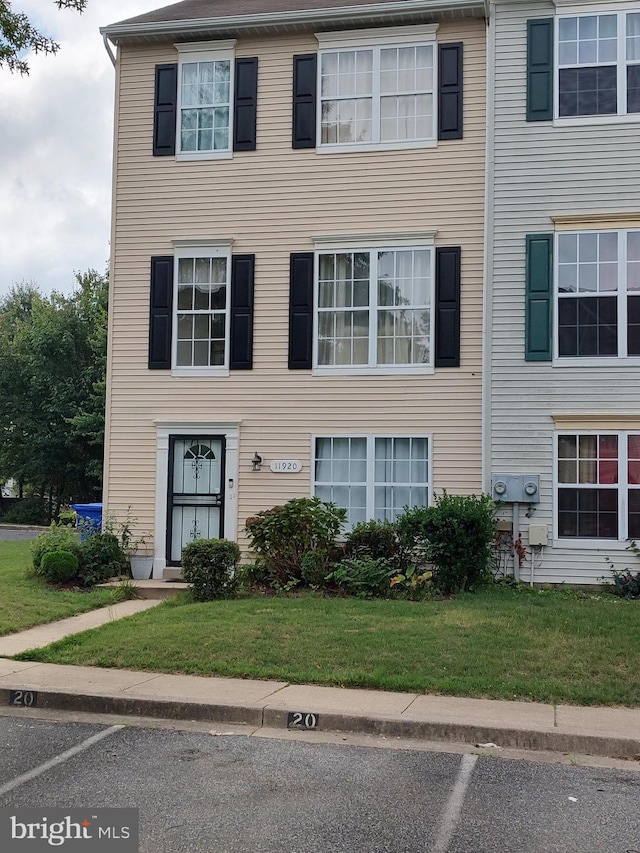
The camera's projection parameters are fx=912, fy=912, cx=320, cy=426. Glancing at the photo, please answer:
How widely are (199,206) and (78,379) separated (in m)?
19.3

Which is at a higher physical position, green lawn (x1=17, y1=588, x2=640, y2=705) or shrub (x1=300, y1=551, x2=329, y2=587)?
shrub (x1=300, y1=551, x2=329, y2=587)

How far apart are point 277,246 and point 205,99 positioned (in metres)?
2.85

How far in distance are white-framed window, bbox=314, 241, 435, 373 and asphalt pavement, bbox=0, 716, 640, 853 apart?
8163mm

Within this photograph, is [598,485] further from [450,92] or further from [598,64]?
[450,92]

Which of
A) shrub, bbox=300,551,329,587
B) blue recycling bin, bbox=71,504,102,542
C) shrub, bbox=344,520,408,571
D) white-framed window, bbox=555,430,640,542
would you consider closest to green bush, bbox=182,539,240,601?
shrub, bbox=300,551,329,587

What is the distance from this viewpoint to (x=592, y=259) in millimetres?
13266

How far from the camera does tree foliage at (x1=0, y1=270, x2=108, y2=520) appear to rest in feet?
A: 105

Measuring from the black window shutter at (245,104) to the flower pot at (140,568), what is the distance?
6.77 meters

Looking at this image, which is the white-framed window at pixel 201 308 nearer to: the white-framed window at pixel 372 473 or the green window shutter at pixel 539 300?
the white-framed window at pixel 372 473

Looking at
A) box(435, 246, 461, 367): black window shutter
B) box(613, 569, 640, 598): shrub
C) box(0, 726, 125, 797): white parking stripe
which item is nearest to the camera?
box(0, 726, 125, 797): white parking stripe

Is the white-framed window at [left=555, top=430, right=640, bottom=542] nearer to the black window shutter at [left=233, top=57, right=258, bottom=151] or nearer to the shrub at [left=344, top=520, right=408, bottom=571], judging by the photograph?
the shrub at [left=344, top=520, right=408, bottom=571]

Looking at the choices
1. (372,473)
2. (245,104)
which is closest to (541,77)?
(245,104)

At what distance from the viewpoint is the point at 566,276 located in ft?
43.7

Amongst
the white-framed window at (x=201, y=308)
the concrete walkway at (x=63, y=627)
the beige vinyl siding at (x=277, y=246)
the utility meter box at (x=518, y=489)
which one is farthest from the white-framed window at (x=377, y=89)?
the concrete walkway at (x=63, y=627)
